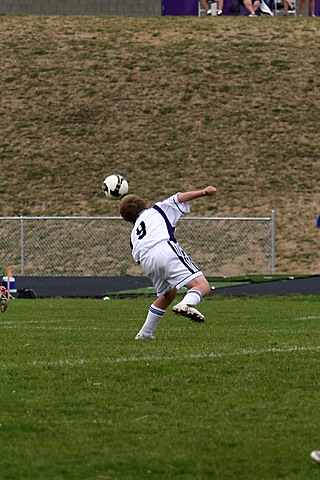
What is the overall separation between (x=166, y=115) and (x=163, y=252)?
30.1m

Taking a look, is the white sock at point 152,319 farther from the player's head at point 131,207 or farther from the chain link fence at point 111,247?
the chain link fence at point 111,247

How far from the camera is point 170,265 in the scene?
12469 mm

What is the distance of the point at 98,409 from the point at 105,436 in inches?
33.6

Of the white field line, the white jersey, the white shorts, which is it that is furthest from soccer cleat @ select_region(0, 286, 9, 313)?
the white field line

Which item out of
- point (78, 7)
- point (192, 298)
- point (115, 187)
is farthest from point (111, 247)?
point (192, 298)

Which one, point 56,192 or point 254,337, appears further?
point 56,192

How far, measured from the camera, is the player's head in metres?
12.8

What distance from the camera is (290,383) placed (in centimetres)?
919

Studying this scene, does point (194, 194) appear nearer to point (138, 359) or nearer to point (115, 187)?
point (115, 187)

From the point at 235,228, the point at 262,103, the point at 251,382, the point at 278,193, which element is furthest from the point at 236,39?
the point at 251,382

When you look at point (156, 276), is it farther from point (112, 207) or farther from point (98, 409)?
point (112, 207)

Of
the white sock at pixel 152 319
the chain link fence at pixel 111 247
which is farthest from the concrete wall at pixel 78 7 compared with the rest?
the white sock at pixel 152 319

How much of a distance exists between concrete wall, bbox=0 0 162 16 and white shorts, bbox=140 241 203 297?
3825 cm

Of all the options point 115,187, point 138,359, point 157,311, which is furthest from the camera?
point 115,187
